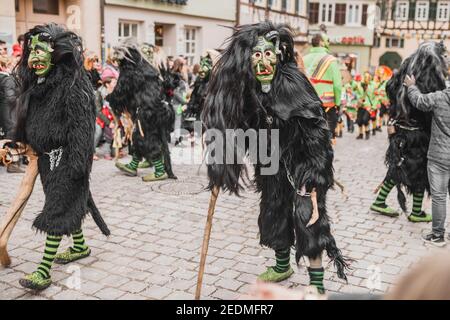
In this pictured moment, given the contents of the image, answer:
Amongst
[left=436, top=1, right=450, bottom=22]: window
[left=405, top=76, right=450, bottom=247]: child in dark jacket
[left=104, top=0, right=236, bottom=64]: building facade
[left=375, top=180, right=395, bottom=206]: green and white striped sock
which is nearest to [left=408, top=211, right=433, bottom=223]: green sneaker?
[left=375, top=180, right=395, bottom=206]: green and white striped sock

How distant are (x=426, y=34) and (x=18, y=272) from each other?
42950 mm

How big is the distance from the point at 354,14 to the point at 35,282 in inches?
1618

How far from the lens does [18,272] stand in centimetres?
436

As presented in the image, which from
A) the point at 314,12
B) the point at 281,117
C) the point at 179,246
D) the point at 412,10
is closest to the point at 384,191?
the point at 179,246

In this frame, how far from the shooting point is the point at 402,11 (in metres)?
43.0

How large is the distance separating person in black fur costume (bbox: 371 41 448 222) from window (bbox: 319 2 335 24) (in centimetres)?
3723

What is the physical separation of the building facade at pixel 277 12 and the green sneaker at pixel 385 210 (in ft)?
47.8

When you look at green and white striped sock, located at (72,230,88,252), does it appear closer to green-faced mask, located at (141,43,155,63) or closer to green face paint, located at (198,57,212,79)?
green-faced mask, located at (141,43,155,63)

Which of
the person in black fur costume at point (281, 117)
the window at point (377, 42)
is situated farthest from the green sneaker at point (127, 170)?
the window at point (377, 42)

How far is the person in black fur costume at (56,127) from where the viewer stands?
402 centimetres

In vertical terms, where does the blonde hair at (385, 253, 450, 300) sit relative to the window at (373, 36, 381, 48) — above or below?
below

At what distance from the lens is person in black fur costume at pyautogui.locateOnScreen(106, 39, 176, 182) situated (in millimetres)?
7484

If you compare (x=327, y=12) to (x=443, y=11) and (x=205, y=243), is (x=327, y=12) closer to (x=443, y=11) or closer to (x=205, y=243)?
(x=443, y=11)
